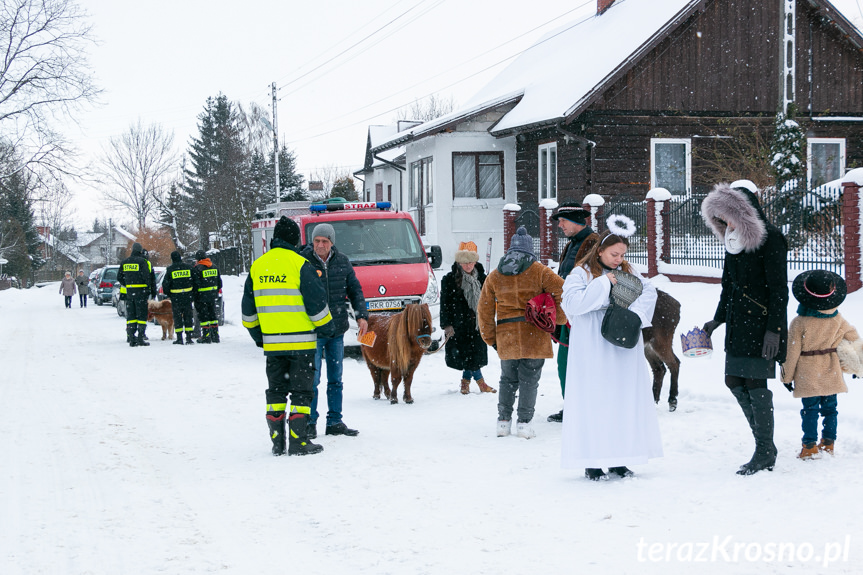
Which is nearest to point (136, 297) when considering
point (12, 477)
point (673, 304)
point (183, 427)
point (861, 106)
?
point (183, 427)

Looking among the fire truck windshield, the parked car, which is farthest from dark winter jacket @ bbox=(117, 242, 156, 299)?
the parked car

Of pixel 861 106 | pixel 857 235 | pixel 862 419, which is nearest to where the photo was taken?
pixel 862 419

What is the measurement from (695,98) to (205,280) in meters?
13.4

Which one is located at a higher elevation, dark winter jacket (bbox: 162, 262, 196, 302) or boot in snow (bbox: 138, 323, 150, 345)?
dark winter jacket (bbox: 162, 262, 196, 302)

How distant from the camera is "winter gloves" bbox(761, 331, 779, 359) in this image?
555 cm

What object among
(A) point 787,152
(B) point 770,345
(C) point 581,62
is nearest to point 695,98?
(C) point 581,62

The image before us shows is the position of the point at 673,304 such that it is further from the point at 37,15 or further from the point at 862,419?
the point at 37,15

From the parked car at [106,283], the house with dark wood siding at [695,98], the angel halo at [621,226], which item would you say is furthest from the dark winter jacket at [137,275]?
the parked car at [106,283]

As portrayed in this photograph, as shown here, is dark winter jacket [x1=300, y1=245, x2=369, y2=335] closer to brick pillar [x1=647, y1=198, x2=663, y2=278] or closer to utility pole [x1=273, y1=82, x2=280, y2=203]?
brick pillar [x1=647, y1=198, x2=663, y2=278]

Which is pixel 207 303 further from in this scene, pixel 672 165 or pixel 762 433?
pixel 672 165

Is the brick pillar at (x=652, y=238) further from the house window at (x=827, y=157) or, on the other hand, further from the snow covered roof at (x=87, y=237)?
the snow covered roof at (x=87, y=237)

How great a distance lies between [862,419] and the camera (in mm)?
7051

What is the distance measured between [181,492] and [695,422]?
4288 millimetres

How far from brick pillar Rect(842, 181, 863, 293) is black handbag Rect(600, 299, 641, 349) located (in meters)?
6.46
